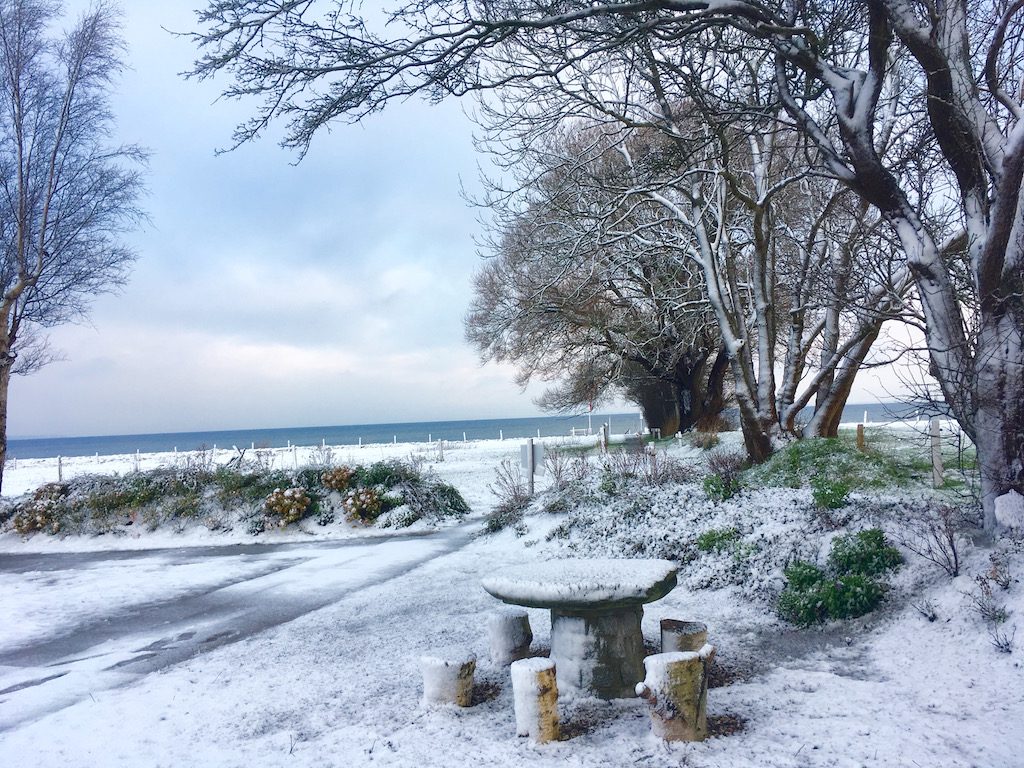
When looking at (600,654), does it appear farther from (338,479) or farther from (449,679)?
(338,479)

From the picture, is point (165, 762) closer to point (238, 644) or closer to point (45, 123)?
point (238, 644)

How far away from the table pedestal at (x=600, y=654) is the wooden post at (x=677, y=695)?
718mm

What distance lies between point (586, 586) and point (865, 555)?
3389 millimetres

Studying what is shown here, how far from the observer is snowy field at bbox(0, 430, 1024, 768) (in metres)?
3.71

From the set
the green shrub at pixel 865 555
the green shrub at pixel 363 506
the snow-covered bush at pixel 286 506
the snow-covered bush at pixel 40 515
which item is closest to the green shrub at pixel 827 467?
the green shrub at pixel 865 555

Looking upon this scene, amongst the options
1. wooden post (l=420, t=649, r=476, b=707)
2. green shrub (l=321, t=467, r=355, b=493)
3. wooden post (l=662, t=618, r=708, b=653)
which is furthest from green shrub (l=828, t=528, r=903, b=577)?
green shrub (l=321, t=467, r=355, b=493)

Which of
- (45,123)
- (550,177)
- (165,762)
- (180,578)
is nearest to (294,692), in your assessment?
(165,762)

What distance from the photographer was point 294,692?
4.79 meters

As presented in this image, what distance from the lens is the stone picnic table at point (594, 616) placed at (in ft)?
13.8

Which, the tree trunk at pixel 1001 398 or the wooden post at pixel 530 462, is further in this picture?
the wooden post at pixel 530 462

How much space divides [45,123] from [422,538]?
46.0 ft

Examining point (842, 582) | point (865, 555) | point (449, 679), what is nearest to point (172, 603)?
point (449, 679)

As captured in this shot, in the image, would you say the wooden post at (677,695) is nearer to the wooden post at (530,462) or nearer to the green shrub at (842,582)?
the green shrub at (842,582)

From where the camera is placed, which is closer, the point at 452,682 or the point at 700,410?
the point at 452,682
